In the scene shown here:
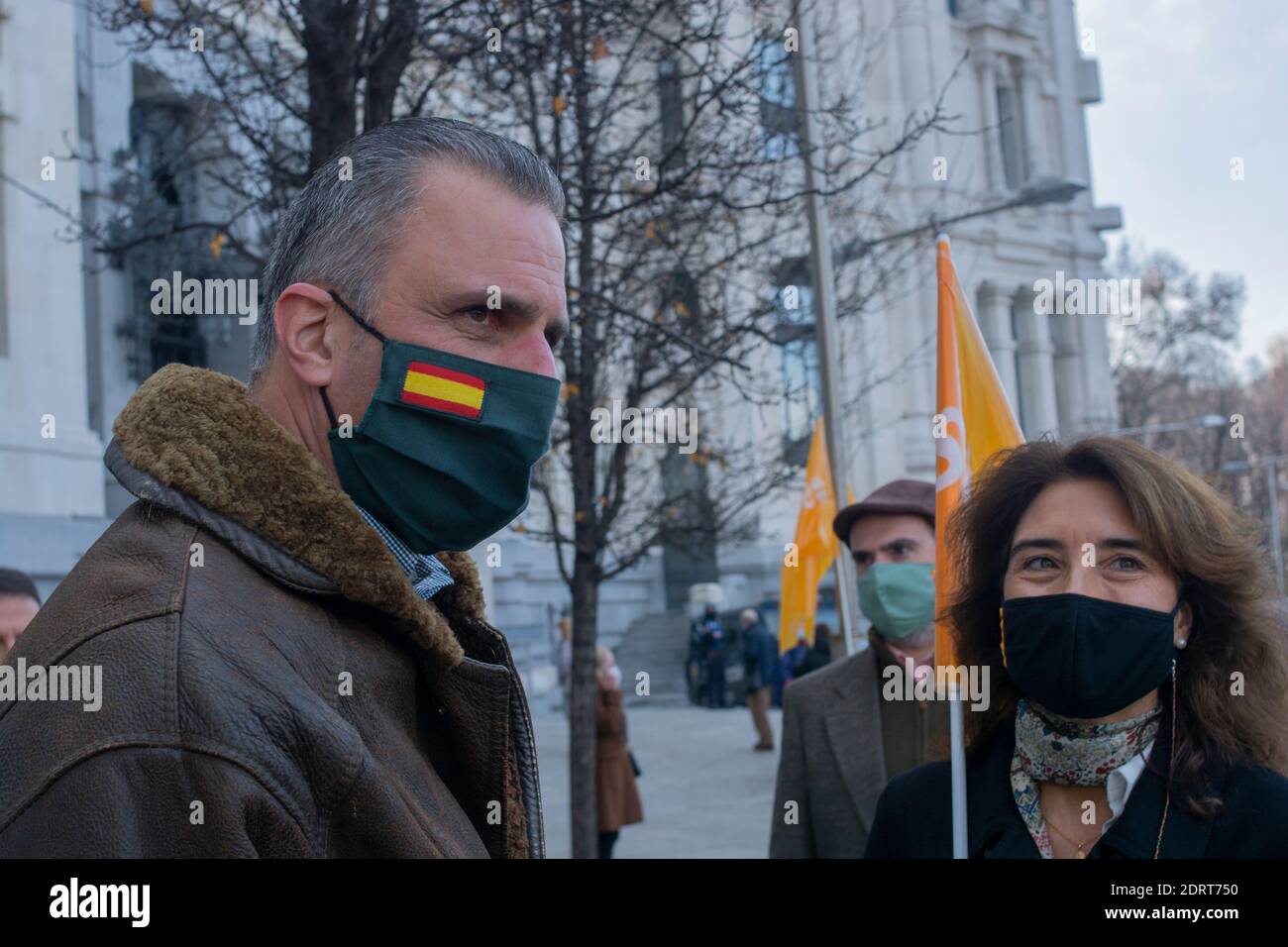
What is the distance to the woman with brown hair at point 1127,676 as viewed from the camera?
275cm

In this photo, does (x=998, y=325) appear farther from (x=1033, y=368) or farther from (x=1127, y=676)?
(x=1127, y=676)

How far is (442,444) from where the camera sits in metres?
2.03

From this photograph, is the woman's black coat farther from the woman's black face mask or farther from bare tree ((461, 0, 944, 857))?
bare tree ((461, 0, 944, 857))

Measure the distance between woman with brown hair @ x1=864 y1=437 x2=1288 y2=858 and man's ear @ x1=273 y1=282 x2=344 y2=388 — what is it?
169 centimetres

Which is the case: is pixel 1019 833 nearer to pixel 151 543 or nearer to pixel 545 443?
pixel 545 443

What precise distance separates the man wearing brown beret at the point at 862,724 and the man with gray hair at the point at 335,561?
8.96 feet

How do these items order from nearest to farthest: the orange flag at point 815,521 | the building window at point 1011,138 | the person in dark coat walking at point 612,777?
the orange flag at point 815,521
the person in dark coat walking at point 612,777
the building window at point 1011,138

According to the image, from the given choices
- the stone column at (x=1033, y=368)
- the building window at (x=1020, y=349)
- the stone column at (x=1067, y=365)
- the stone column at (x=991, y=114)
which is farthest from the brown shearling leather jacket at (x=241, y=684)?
the stone column at (x=1067, y=365)

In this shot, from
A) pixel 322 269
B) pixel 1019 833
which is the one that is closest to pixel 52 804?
pixel 322 269

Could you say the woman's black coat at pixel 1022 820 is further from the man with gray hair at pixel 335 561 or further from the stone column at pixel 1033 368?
the stone column at pixel 1033 368

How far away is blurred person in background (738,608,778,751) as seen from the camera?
19.4 metres

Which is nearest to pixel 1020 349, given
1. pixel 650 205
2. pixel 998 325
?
pixel 998 325

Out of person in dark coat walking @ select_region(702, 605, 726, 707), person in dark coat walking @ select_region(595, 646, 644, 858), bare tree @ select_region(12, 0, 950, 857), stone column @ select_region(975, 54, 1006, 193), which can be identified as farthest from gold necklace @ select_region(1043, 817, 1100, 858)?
stone column @ select_region(975, 54, 1006, 193)
